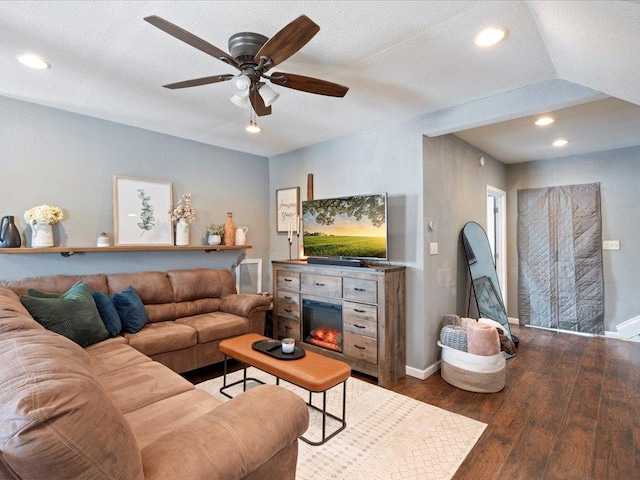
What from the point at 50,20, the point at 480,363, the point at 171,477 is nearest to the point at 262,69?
the point at 50,20

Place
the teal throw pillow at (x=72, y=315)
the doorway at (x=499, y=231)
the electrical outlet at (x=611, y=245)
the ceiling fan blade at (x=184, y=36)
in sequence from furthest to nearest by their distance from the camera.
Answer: the doorway at (x=499, y=231), the electrical outlet at (x=611, y=245), the teal throw pillow at (x=72, y=315), the ceiling fan blade at (x=184, y=36)

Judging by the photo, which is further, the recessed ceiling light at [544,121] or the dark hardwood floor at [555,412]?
the recessed ceiling light at [544,121]

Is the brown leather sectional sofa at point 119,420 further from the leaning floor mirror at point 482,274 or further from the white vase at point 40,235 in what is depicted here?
the leaning floor mirror at point 482,274

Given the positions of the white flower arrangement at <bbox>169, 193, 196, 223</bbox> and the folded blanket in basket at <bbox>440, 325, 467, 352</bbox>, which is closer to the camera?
the folded blanket in basket at <bbox>440, 325, 467, 352</bbox>

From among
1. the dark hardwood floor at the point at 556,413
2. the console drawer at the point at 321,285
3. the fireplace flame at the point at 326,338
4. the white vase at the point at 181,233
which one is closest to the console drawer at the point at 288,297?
the console drawer at the point at 321,285

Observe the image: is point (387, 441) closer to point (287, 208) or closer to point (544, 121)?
point (287, 208)

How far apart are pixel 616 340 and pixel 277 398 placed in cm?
501

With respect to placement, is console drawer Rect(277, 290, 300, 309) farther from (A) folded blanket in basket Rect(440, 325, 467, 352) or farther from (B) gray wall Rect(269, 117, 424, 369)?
(A) folded blanket in basket Rect(440, 325, 467, 352)

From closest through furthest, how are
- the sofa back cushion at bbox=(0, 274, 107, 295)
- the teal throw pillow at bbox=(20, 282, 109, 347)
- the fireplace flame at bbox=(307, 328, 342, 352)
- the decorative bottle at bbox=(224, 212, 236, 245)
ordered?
the teal throw pillow at bbox=(20, 282, 109, 347) → the sofa back cushion at bbox=(0, 274, 107, 295) → the fireplace flame at bbox=(307, 328, 342, 352) → the decorative bottle at bbox=(224, 212, 236, 245)

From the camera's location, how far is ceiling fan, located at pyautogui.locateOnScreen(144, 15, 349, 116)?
1502 millimetres

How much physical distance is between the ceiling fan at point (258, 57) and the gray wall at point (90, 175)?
75.7 inches

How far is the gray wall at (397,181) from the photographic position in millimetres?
3197

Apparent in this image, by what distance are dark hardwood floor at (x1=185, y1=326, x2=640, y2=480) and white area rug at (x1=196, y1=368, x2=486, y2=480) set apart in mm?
110

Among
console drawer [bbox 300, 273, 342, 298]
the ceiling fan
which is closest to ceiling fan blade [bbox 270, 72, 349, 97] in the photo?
the ceiling fan
